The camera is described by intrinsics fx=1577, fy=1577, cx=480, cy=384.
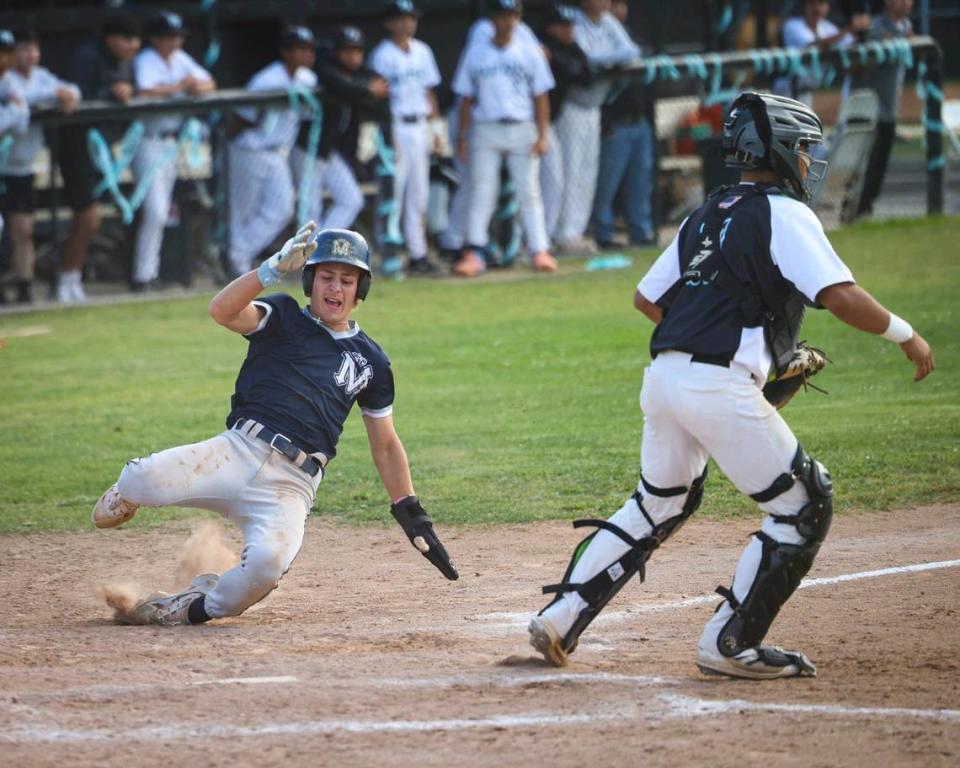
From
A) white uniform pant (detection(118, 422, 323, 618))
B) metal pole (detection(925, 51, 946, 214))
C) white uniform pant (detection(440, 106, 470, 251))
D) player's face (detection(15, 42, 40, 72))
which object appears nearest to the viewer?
white uniform pant (detection(118, 422, 323, 618))

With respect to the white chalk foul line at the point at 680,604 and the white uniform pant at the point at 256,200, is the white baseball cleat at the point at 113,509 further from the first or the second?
the white uniform pant at the point at 256,200

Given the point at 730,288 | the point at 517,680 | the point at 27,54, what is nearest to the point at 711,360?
the point at 730,288

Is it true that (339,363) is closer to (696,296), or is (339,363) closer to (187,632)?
(187,632)

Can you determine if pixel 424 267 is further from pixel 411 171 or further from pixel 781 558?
pixel 781 558

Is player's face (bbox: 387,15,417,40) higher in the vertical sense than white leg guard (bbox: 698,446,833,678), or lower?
higher

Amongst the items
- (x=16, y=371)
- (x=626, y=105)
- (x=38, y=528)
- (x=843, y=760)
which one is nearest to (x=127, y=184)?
(x=16, y=371)

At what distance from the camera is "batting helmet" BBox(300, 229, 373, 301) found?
231 inches

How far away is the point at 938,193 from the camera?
17.8 meters

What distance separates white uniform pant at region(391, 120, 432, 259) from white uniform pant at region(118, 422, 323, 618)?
369 inches

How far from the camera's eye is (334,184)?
49.3 ft

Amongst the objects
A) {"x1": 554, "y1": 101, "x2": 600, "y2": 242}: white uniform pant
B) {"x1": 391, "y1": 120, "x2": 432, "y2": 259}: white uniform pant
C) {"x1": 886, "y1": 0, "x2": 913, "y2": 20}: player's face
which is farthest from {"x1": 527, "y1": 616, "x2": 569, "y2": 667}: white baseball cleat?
{"x1": 886, "y1": 0, "x2": 913, "y2": 20}: player's face

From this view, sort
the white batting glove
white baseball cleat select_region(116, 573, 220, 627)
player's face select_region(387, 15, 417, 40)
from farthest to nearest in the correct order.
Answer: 1. player's face select_region(387, 15, 417, 40)
2. white baseball cleat select_region(116, 573, 220, 627)
3. the white batting glove

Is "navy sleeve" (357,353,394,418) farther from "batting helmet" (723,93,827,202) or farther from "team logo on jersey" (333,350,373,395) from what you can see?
"batting helmet" (723,93,827,202)

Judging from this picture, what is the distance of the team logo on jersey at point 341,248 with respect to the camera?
5875mm
